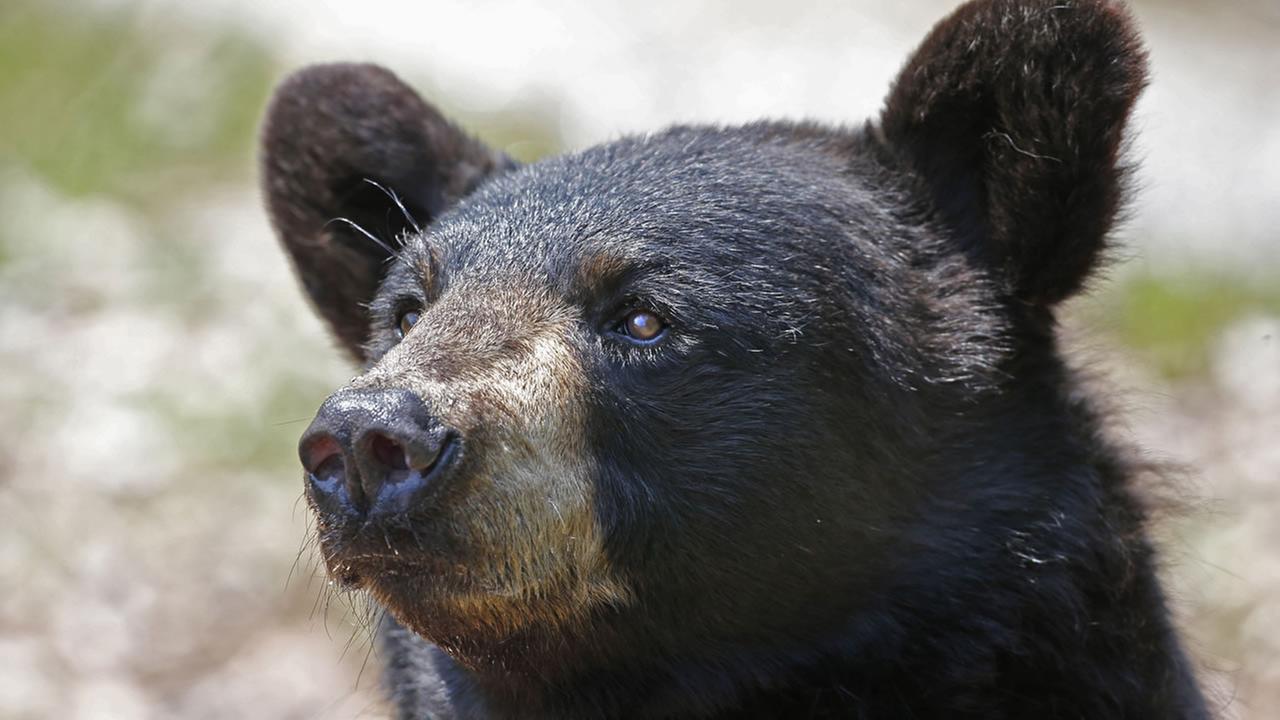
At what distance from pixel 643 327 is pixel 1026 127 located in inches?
40.7

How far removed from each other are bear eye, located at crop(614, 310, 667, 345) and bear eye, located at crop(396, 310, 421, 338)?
0.61 m

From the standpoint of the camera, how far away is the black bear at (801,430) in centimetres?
343

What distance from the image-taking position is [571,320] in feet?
11.8

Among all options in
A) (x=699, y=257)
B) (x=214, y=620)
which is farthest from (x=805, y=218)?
(x=214, y=620)

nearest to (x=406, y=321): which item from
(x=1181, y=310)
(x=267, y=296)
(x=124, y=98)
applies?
(x=267, y=296)

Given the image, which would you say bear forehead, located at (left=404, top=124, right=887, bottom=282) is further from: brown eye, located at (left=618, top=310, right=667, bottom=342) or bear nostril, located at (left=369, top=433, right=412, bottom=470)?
bear nostril, located at (left=369, top=433, right=412, bottom=470)

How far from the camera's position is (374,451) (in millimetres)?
3090

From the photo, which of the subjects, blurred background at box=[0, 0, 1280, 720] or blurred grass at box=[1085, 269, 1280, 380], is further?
blurred grass at box=[1085, 269, 1280, 380]

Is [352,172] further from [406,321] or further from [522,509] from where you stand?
[522,509]

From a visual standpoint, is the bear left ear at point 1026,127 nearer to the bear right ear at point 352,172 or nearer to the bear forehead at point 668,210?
the bear forehead at point 668,210

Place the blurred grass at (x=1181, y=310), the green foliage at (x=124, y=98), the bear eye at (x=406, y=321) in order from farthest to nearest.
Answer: the green foliage at (x=124, y=98)
the blurred grass at (x=1181, y=310)
the bear eye at (x=406, y=321)

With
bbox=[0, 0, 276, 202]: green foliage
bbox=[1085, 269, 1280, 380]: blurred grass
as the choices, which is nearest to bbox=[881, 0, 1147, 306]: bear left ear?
bbox=[1085, 269, 1280, 380]: blurred grass

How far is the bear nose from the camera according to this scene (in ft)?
10.0

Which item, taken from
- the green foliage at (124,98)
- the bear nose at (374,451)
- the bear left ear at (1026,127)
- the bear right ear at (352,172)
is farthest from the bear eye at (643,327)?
the green foliage at (124,98)
